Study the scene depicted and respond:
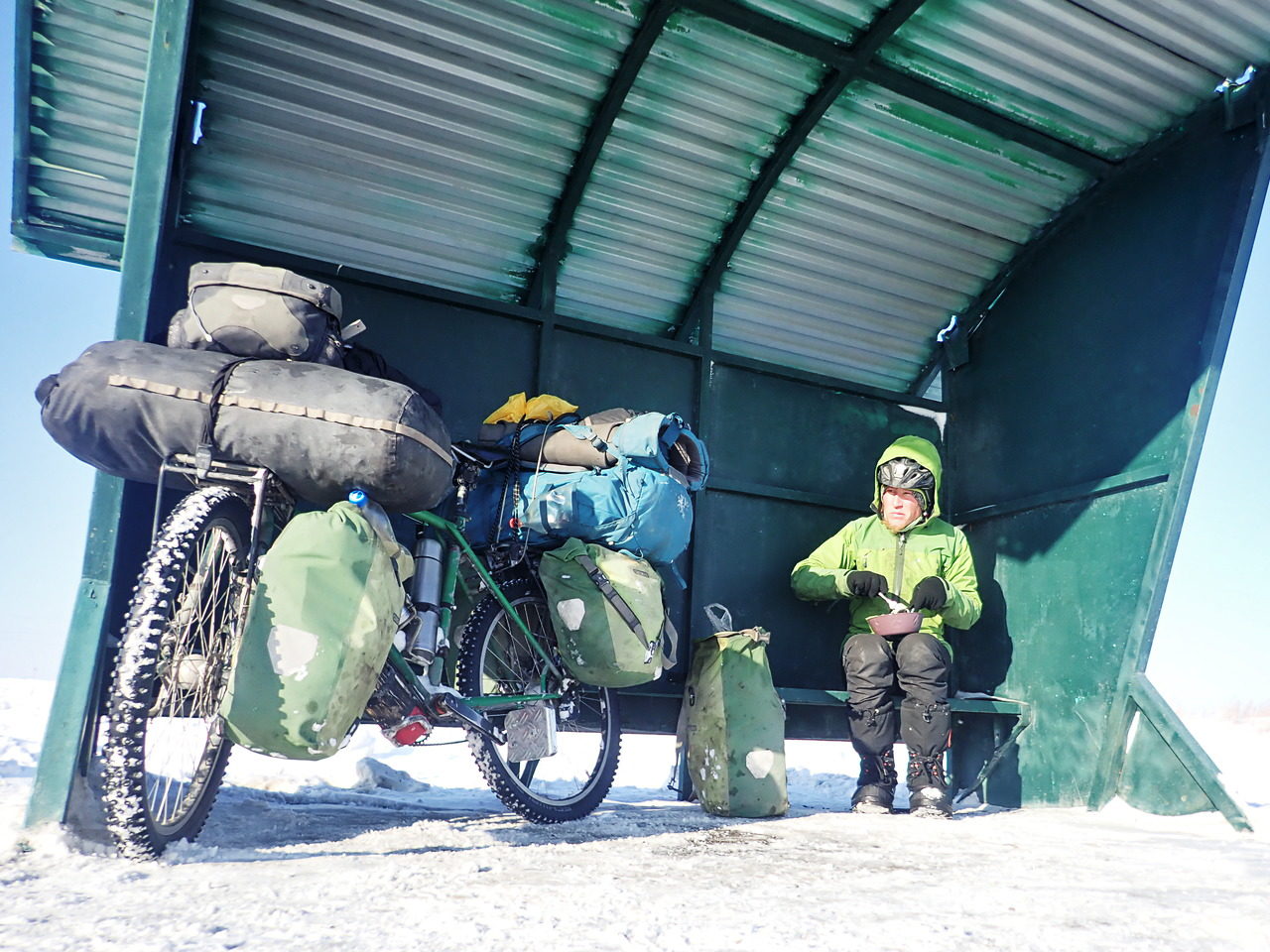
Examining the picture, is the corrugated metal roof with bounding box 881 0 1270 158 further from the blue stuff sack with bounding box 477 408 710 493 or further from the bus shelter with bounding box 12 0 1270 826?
the blue stuff sack with bounding box 477 408 710 493

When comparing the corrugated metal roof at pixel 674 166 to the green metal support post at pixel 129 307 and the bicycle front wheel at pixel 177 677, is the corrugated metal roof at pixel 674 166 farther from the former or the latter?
the bicycle front wheel at pixel 177 677

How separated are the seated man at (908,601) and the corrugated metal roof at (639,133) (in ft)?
3.81

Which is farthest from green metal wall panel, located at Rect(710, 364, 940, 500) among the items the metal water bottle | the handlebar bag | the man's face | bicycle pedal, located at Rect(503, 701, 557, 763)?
the handlebar bag

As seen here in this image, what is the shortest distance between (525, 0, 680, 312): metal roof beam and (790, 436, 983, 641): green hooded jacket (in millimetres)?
1895

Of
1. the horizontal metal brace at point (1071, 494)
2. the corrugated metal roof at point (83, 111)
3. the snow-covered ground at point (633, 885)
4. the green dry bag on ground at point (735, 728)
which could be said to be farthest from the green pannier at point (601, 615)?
the corrugated metal roof at point (83, 111)

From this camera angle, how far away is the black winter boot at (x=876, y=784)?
13.8ft

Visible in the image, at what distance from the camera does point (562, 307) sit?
5.02m

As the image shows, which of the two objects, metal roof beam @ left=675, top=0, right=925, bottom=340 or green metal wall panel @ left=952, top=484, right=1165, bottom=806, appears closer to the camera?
metal roof beam @ left=675, top=0, right=925, bottom=340

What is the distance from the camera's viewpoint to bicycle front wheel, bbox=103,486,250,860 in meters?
2.17

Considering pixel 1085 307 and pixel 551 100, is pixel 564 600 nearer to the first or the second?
pixel 551 100

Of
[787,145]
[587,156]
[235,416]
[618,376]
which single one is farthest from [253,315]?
[787,145]

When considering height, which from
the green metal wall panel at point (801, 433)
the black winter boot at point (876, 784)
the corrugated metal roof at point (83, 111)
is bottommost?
the black winter boot at point (876, 784)

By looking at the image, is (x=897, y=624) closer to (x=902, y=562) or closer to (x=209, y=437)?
(x=902, y=562)

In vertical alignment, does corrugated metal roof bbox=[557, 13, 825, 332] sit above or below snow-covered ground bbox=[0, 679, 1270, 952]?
above
